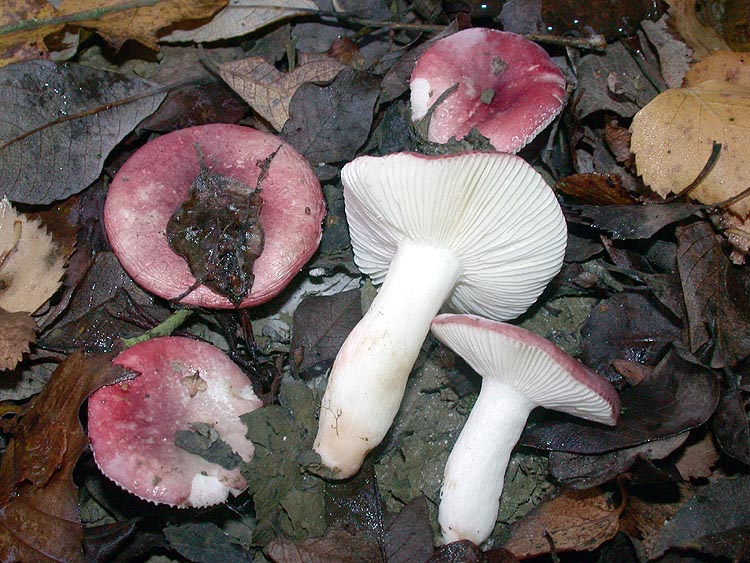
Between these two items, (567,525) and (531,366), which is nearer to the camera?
(531,366)

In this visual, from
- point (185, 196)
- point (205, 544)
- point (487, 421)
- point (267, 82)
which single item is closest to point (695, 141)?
point (487, 421)

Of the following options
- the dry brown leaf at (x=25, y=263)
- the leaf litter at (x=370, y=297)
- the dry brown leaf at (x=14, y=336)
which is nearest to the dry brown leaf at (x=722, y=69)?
the leaf litter at (x=370, y=297)

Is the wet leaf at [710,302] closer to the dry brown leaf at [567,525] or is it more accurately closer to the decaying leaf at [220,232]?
the dry brown leaf at [567,525]

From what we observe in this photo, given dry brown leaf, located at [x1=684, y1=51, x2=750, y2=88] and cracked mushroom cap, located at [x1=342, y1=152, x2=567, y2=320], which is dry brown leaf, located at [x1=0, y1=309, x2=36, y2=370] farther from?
dry brown leaf, located at [x1=684, y1=51, x2=750, y2=88]

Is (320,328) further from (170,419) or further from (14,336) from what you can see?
(14,336)

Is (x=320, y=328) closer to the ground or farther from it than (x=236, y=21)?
closer to the ground
